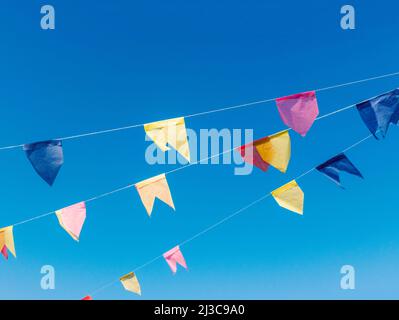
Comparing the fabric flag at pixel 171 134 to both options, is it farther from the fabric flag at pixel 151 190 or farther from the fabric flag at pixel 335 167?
the fabric flag at pixel 335 167

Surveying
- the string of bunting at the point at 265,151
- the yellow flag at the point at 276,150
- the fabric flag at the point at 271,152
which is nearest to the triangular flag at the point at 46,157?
the string of bunting at the point at 265,151

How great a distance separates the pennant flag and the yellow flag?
272 centimetres

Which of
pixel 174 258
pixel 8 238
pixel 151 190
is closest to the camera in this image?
pixel 151 190

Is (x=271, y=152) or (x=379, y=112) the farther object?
(x=271, y=152)

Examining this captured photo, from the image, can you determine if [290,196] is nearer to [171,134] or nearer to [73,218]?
[171,134]

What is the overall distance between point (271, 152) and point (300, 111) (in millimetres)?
598

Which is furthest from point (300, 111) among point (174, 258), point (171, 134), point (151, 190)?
point (174, 258)

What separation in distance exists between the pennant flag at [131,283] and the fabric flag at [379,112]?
386 cm

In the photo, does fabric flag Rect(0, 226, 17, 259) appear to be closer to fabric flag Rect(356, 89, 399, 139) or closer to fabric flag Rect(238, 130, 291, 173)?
fabric flag Rect(238, 130, 291, 173)

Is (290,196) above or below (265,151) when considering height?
below

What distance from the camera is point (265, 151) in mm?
6453

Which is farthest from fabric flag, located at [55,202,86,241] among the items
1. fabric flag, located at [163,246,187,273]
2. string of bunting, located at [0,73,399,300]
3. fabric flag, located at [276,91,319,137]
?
fabric flag, located at [276,91,319,137]

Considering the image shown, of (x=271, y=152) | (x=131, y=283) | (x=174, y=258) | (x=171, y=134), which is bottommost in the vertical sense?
(x=131, y=283)
